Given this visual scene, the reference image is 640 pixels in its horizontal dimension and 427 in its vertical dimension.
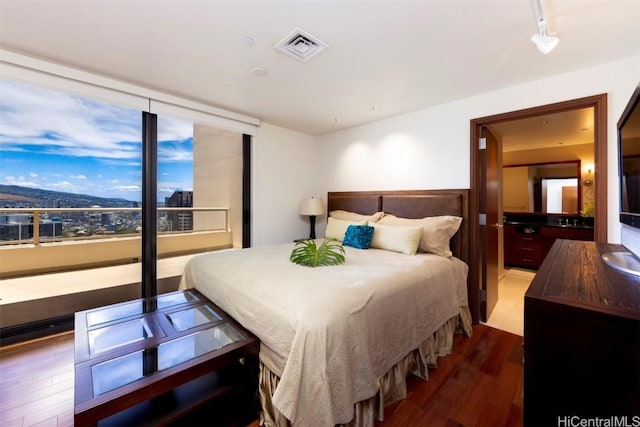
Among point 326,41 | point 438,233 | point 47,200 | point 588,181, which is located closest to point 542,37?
point 326,41

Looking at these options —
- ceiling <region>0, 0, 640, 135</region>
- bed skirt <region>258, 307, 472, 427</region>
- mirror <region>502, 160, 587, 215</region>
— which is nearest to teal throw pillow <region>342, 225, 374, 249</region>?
bed skirt <region>258, 307, 472, 427</region>

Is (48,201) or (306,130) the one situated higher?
(306,130)

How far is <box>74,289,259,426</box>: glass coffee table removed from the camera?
1148mm

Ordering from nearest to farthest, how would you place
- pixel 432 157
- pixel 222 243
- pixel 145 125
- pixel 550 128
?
pixel 145 125 < pixel 432 157 < pixel 550 128 < pixel 222 243

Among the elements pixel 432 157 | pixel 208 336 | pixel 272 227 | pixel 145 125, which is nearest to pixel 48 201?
pixel 145 125

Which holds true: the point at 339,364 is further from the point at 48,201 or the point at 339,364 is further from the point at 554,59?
the point at 48,201

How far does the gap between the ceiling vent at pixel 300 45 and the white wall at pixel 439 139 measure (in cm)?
139

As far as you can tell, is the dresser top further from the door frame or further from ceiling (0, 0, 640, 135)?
ceiling (0, 0, 640, 135)

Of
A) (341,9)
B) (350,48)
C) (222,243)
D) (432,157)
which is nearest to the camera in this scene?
(341,9)

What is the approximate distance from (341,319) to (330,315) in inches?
2.6

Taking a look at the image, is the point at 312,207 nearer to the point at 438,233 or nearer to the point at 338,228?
the point at 338,228

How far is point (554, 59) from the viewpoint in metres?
2.05

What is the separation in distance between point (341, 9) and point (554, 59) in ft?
5.84

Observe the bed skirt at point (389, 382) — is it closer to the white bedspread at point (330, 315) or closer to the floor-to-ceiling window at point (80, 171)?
the white bedspread at point (330, 315)
